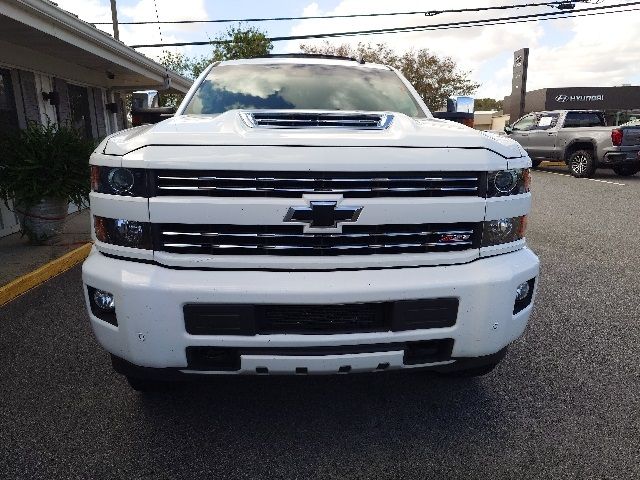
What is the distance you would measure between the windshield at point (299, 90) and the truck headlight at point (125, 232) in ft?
4.41

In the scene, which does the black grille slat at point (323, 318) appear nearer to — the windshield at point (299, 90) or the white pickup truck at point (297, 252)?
the white pickup truck at point (297, 252)

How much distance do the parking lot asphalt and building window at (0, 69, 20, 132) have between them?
4967mm

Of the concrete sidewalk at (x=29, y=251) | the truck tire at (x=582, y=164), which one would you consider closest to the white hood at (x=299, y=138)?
the concrete sidewalk at (x=29, y=251)

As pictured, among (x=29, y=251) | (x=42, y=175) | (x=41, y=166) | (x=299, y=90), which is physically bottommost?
(x=29, y=251)

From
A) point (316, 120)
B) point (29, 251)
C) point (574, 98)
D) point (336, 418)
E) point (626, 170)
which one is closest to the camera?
point (316, 120)

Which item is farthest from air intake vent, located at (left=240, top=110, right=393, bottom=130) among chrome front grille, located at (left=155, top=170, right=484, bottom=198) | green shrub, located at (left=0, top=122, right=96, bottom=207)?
green shrub, located at (left=0, top=122, right=96, bottom=207)

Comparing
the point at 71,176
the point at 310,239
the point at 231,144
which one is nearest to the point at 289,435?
the point at 310,239

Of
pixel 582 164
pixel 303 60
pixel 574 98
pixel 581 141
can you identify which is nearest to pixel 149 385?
pixel 303 60

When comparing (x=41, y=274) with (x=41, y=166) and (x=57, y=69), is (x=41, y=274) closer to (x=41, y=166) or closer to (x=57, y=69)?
(x=41, y=166)

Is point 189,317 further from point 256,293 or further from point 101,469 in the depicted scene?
point 101,469

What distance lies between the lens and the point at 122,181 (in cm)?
214

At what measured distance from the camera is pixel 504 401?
2.75 m

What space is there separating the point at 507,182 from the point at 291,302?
3.74 ft

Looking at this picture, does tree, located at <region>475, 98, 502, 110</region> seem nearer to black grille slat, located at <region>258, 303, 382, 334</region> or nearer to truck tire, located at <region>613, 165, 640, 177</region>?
truck tire, located at <region>613, 165, 640, 177</region>
